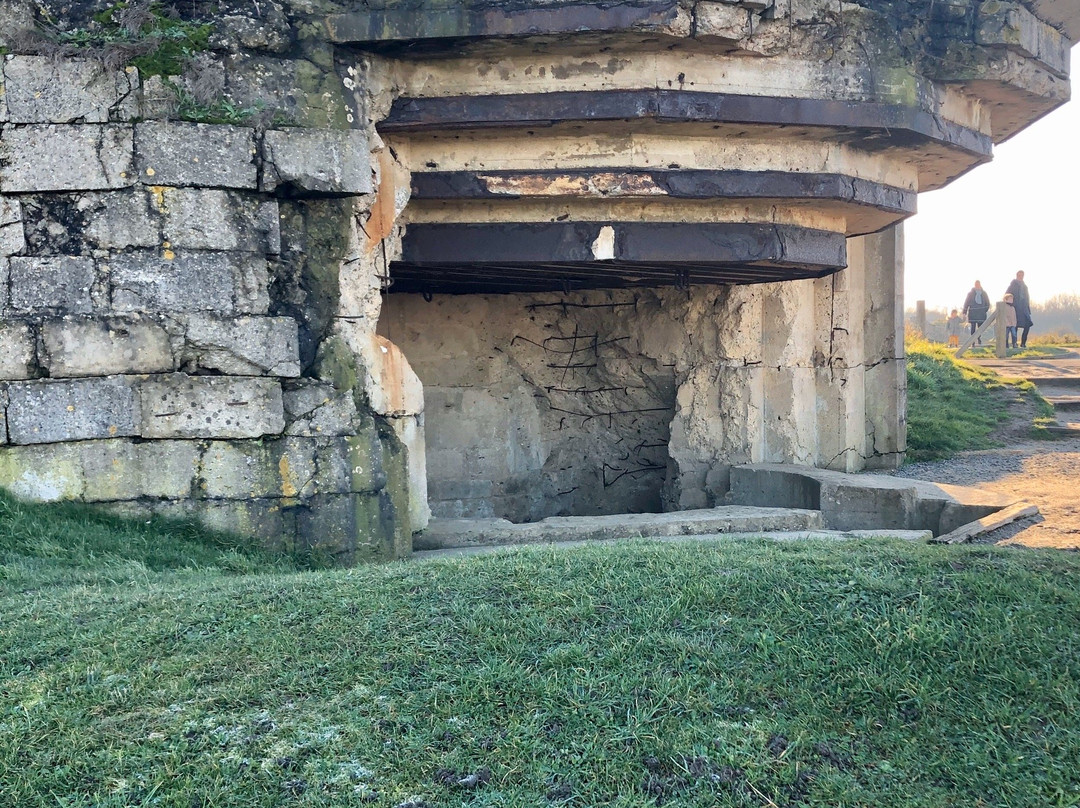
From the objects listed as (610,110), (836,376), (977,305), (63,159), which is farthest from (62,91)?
(977,305)

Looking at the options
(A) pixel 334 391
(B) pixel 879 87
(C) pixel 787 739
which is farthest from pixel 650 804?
(B) pixel 879 87

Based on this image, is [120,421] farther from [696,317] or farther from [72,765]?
[696,317]

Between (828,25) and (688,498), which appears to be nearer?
(828,25)

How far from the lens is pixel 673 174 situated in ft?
19.9

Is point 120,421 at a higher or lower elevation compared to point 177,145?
lower

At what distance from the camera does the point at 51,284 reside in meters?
4.90

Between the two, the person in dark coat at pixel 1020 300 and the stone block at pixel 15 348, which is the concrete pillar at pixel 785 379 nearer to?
the stone block at pixel 15 348

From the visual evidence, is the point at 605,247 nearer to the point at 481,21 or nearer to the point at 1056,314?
the point at 481,21

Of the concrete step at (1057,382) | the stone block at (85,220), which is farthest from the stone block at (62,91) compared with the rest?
the concrete step at (1057,382)

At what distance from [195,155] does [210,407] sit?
1367mm

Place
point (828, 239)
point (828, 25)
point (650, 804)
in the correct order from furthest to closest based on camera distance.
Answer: point (828, 239) → point (828, 25) → point (650, 804)

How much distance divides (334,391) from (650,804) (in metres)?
3.45

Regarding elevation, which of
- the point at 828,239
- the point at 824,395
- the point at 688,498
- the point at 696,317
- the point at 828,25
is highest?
the point at 828,25

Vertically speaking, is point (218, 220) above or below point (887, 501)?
above
